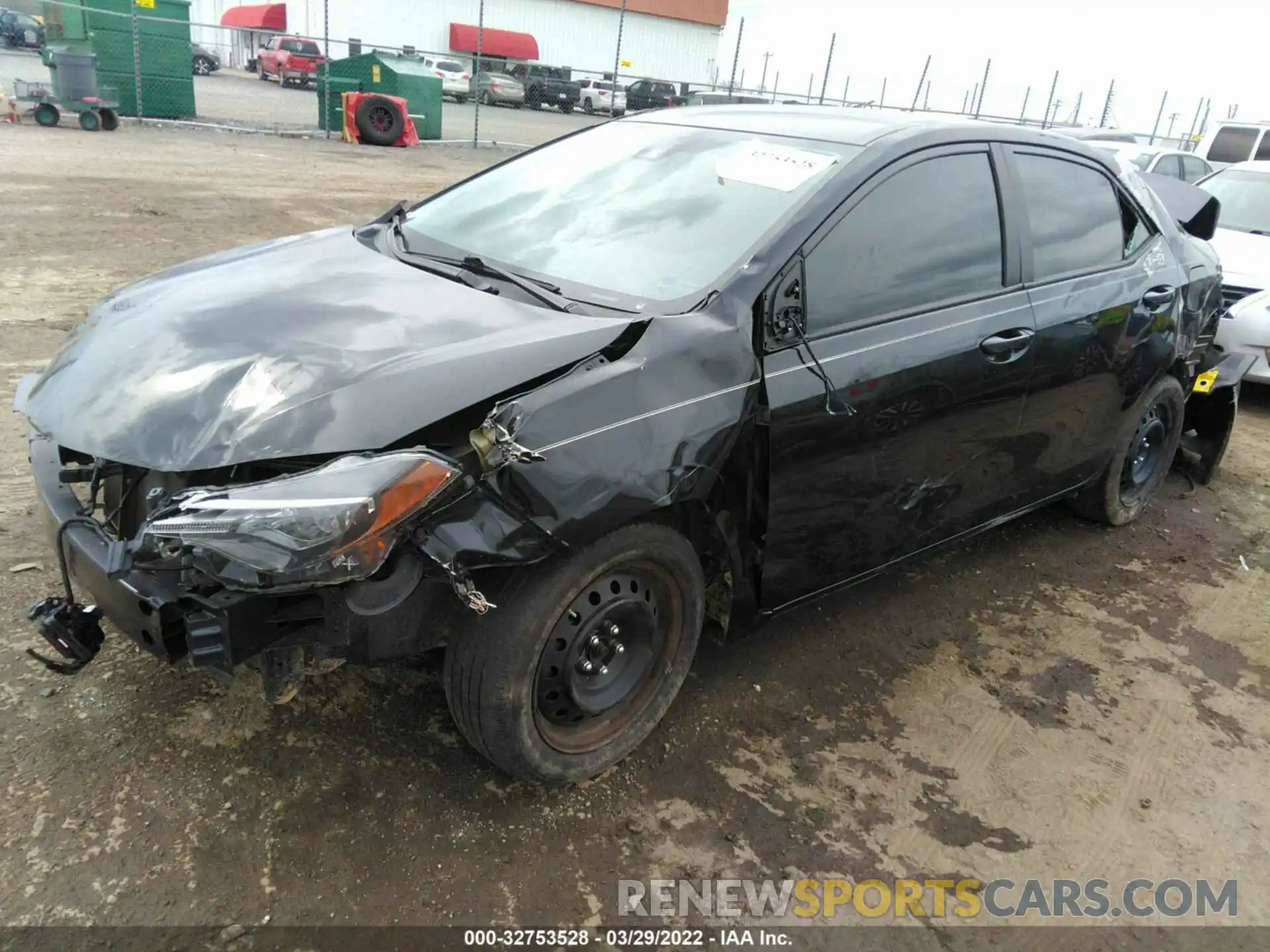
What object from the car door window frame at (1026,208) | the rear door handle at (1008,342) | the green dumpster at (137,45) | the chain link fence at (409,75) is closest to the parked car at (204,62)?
the chain link fence at (409,75)

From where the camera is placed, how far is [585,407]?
2152mm

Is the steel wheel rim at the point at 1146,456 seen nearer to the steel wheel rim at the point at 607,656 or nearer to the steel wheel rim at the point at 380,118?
the steel wheel rim at the point at 607,656

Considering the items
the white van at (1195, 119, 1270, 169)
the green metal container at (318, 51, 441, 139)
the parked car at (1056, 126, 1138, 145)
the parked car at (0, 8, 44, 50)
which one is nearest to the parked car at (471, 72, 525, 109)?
the green metal container at (318, 51, 441, 139)

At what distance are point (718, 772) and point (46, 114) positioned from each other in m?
17.1

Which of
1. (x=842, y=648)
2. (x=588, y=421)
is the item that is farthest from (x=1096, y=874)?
(x=588, y=421)

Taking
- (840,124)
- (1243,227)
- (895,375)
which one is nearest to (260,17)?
(1243,227)

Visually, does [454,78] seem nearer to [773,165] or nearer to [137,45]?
[137,45]

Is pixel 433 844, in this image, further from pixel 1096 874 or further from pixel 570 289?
pixel 1096 874

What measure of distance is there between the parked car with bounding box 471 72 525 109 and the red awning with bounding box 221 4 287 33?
49.8 ft

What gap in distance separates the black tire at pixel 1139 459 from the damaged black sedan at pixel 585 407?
23.5 inches

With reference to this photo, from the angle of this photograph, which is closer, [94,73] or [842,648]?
[842,648]

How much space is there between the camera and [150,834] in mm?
2213

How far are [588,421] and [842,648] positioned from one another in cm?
161

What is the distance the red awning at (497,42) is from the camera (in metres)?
42.0
